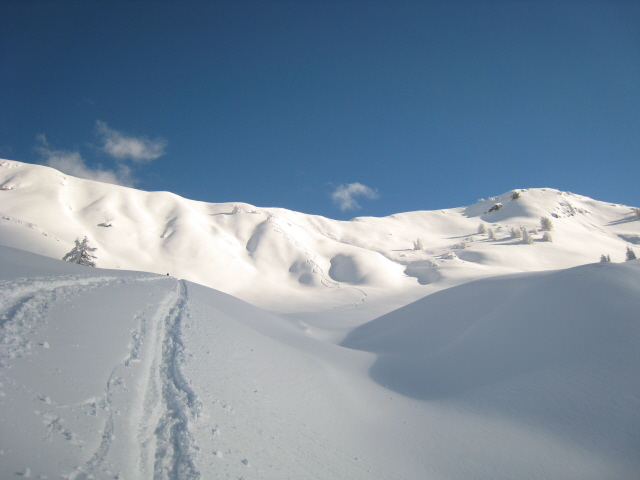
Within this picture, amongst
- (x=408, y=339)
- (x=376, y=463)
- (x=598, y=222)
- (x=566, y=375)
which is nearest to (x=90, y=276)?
(x=376, y=463)

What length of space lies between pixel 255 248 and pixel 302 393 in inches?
1343

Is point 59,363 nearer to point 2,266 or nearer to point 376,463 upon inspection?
point 376,463

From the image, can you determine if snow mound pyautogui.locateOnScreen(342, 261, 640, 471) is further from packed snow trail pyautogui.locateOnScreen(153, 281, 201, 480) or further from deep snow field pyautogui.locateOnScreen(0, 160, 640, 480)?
packed snow trail pyautogui.locateOnScreen(153, 281, 201, 480)

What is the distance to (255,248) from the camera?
38.1m

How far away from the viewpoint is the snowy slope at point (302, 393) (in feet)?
9.34

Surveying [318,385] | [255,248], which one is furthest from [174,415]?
[255,248]

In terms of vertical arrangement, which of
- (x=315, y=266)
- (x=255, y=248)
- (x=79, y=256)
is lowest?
(x=79, y=256)

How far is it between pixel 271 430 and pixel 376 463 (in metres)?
1.51

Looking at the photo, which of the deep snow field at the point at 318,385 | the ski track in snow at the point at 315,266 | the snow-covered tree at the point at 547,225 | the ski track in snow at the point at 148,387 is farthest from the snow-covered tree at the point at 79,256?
the snow-covered tree at the point at 547,225

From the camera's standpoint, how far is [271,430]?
3.75 metres

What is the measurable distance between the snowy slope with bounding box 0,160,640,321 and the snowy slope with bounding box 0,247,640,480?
12.8 metres

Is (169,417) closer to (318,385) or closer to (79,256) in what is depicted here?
(318,385)

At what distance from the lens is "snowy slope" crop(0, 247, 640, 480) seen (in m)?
2.85

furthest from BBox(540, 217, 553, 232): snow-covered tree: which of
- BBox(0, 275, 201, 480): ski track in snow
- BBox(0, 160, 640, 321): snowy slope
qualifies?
BBox(0, 275, 201, 480): ski track in snow
